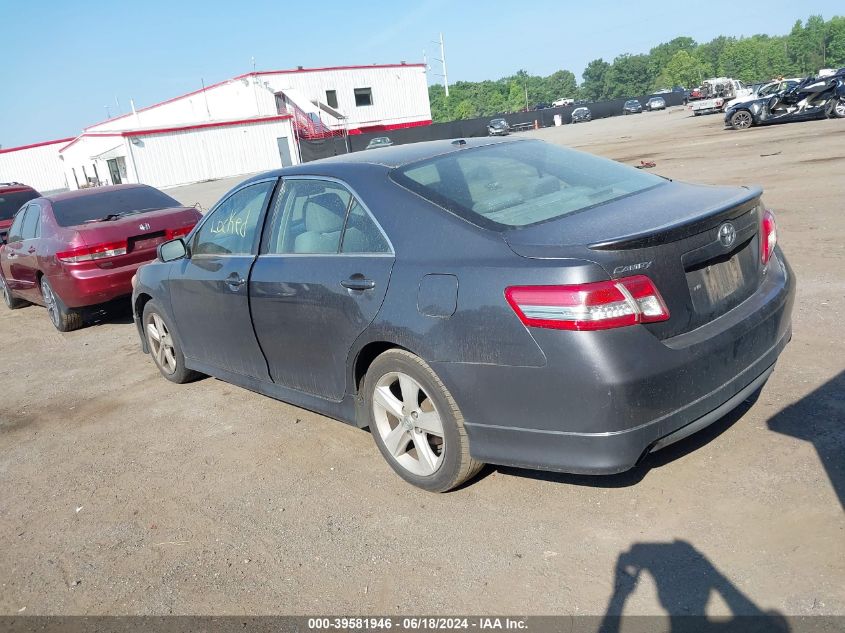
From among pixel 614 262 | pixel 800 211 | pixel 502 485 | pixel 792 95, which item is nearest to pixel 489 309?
pixel 614 262

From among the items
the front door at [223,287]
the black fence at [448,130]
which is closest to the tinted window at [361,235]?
the front door at [223,287]

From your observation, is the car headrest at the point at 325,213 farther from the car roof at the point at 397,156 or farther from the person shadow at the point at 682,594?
the person shadow at the point at 682,594

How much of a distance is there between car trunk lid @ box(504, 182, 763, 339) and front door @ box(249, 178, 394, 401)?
873 millimetres

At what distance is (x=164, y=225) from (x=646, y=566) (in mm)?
6973

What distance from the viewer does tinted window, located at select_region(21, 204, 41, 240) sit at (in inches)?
354

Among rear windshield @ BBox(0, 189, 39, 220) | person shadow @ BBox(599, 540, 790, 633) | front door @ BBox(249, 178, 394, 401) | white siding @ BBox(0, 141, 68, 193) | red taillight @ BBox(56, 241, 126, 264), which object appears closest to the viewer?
person shadow @ BBox(599, 540, 790, 633)

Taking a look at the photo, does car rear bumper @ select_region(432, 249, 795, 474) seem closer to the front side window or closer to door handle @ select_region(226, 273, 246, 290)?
the front side window

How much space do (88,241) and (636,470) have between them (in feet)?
21.8

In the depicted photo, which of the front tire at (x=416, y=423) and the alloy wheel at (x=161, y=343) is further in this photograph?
the alloy wheel at (x=161, y=343)

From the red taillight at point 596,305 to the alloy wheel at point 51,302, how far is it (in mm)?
7410

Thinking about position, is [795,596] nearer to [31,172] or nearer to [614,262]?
[614,262]

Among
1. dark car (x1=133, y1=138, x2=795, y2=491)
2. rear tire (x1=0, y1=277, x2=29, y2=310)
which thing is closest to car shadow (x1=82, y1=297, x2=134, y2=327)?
rear tire (x1=0, y1=277, x2=29, y2=310)

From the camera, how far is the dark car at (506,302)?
116 inches

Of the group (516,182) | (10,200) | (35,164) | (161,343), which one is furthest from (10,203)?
(35,164)
